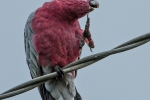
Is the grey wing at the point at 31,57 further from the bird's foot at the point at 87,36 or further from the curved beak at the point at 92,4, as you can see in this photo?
the curved beak at the point at 92,4

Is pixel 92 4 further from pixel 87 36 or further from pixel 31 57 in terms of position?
pixel 31 57

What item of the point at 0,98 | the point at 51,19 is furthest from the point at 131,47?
the point at 51,19

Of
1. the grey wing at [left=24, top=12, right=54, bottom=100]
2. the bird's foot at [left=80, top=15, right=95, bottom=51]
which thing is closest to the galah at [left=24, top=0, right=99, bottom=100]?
the grey wing at [left=24, top=12, right=54, bottom=100]

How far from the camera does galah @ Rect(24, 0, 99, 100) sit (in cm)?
638

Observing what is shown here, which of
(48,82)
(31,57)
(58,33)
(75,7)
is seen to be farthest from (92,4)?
(48,82)

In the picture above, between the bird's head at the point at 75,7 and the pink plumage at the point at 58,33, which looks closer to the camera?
the bird's head at the point at 75,7

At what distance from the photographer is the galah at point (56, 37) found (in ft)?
20.9

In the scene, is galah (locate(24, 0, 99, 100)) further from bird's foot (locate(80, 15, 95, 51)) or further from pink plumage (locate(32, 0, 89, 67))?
bird's foot (locate(80, 15, 95, 51))

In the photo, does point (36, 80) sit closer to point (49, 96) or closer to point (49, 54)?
point (49, 54)

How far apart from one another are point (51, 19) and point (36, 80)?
7.50 ft

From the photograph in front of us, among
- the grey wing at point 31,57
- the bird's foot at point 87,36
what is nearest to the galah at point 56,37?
the grey wing at point 31,57

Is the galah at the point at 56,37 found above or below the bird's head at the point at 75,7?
below

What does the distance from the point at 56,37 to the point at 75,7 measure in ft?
1.84

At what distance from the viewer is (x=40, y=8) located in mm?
6809
